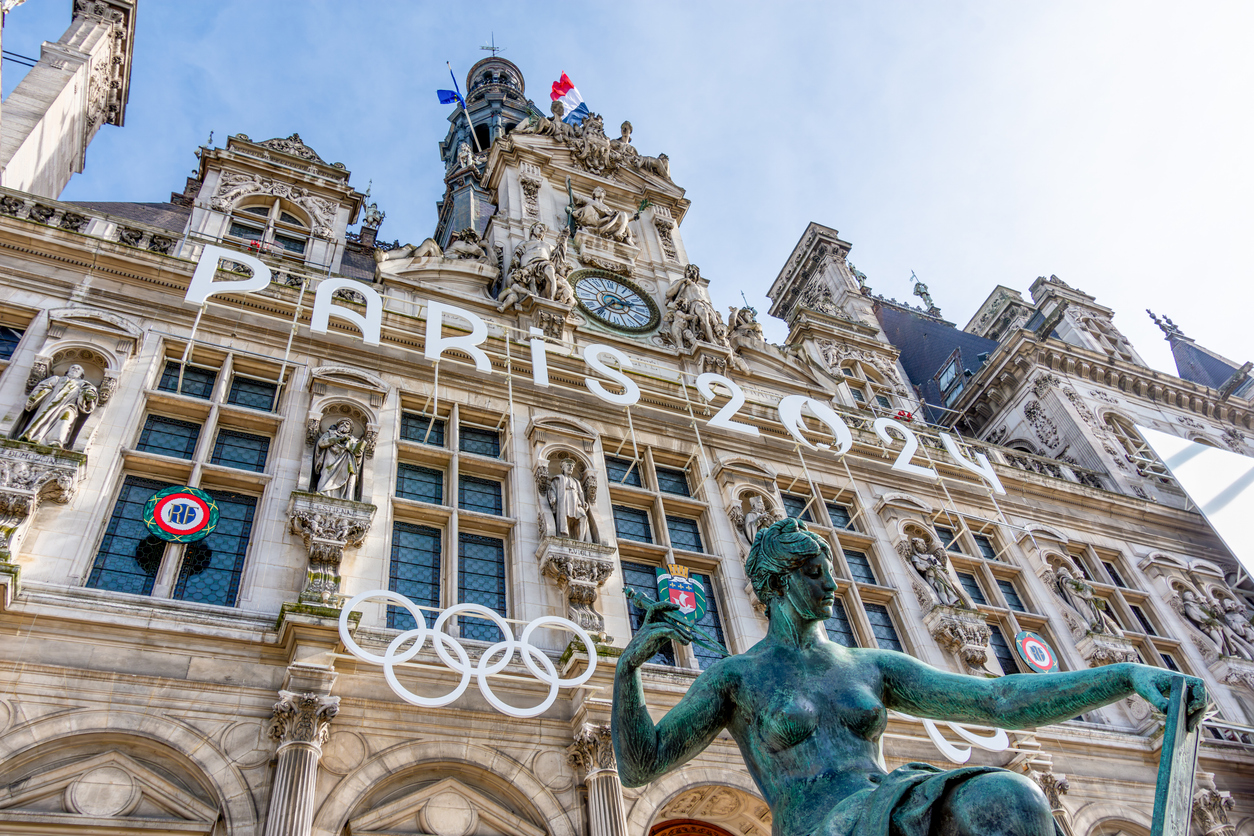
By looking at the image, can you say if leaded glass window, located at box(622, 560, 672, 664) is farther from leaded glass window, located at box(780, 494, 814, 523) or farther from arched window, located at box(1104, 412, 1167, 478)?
arched window, located at box(1104, 412, 1167, 478)

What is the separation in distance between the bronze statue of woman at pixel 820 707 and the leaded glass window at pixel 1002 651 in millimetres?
11592

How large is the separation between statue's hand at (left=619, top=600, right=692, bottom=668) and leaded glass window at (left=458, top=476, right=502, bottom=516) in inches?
343

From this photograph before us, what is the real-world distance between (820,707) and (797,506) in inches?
475

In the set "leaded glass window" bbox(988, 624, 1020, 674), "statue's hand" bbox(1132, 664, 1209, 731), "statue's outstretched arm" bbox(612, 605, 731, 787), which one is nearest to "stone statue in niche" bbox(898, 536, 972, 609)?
"leaded glass window" bbox(988, 624, 1020, 674)

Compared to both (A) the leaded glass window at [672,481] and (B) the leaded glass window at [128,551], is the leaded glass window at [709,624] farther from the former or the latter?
(B) the leaded glass window at [128,551]

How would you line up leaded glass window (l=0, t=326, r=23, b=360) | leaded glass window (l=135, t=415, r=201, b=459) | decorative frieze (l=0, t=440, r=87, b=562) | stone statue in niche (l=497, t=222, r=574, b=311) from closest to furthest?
decorative frieze (l=0, t=440, r=87, b=562) → leaded glass window (l=135, t=415, r=201, b=459) → leaded glass window (l=0, t=326, r=23, b=360) → stone statue in niche (l=497, t=222, r=574, b=311)

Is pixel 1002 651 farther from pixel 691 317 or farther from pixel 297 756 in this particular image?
pixel 297 756

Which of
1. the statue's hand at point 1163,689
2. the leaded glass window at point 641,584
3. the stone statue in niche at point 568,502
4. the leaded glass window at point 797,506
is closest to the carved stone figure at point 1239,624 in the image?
the leaded glass window at point 797,506

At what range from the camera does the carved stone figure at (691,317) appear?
1838 cm

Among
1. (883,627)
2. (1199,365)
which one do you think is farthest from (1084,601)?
(1199,365)

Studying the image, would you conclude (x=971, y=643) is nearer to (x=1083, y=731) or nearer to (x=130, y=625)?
(x=1083, y=731)

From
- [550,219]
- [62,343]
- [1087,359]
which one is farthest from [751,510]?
[1087,359]

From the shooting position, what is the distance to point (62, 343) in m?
11.8

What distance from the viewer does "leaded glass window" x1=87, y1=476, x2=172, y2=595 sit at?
394 inches
